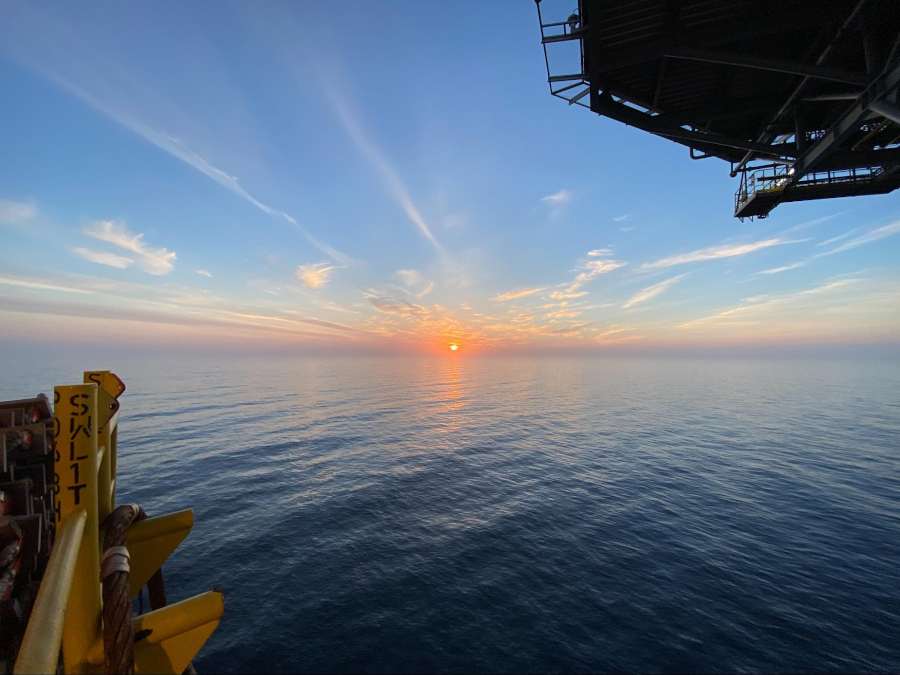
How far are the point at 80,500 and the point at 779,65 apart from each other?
24140 mm

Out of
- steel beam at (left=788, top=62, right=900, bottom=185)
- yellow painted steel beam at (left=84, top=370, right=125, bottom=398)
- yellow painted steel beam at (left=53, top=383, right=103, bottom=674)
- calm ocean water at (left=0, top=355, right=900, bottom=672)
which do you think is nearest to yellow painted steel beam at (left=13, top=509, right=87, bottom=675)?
yellow painted steel beam at (left=53, top=383, right=103, bottom=674)

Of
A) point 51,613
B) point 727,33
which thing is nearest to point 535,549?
point 51,613

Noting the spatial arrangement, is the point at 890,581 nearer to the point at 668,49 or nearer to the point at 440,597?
the point at 440,597

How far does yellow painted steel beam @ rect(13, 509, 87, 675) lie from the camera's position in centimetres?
364

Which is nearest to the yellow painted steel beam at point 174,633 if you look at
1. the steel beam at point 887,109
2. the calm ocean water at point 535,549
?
the calm ocean water at point 535,549

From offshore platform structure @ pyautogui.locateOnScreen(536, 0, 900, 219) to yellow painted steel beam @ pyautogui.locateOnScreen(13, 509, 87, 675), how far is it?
19.5 meters

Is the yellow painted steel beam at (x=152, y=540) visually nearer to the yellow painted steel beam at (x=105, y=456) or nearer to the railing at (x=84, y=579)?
the railing at (x=84, y=579)

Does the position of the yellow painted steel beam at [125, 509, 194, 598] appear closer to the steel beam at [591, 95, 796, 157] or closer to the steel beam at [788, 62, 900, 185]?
the steel beam at [591, 95, 796, 157]

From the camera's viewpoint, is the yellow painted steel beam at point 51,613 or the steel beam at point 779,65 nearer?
the yellow painted steel beam at point 51,613

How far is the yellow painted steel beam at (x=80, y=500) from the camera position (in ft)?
15.5

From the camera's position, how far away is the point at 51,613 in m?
3.85

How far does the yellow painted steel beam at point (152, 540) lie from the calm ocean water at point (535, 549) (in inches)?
219

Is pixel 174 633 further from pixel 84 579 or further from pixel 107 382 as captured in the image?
pixel 107 382

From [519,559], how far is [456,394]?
65219mm
